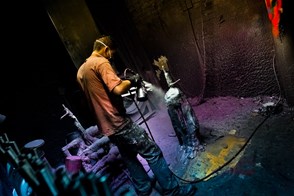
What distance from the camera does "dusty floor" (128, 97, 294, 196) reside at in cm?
323

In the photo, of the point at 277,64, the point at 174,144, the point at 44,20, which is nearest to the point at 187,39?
the point at 277,64

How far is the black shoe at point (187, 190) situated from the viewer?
341cm

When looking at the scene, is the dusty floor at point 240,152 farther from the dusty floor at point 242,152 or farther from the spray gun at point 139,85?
the spray gun at point 139,85

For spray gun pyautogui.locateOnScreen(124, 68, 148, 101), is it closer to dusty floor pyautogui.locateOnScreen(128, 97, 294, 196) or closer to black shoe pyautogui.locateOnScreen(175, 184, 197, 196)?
black shoe pyautogui.locateOnScreen(175, 184, 197, 196)

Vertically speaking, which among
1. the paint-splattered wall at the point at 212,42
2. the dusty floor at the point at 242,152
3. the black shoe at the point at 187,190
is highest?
the paint-splattered wall at the point at 212,42

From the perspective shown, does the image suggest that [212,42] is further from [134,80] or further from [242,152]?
[134,80]

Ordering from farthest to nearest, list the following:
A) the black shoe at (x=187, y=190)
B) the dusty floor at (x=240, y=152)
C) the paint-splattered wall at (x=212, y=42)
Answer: the paint-splattered wall at (x=212, y=42) → the black shoe at (x=187, y=190) → the dusty floor at (x=240, y=152)

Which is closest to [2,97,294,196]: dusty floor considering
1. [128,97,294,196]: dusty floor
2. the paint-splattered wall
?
[128,97,294,196]: dusty floor

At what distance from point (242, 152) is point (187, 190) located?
3.92 ft

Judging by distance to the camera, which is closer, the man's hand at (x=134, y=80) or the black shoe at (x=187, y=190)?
the man's hand at (x=134, y=80)

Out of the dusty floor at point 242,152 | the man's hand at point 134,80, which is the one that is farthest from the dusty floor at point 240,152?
the man's hand at point 134,80

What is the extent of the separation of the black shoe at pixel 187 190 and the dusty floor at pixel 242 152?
9cm

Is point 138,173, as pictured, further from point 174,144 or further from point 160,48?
point 160,48

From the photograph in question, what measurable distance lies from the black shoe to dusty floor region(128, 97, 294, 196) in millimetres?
89
